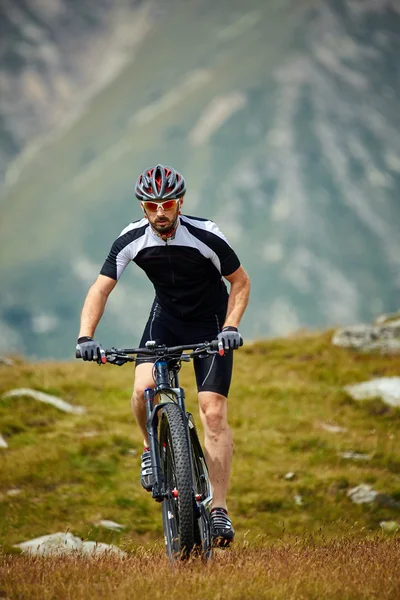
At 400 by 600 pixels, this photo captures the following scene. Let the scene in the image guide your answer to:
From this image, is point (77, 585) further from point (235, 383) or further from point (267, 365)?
point (267, 365)

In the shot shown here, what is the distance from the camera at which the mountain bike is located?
6.65m

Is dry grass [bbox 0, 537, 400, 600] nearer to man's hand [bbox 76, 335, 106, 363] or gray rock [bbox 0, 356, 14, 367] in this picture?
man's hand [bbox 76, 335, 106, 363]

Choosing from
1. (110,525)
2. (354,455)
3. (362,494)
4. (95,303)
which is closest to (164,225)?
(95,303)

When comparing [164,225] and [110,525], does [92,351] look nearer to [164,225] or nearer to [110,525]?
[164,225]

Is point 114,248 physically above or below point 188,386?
below

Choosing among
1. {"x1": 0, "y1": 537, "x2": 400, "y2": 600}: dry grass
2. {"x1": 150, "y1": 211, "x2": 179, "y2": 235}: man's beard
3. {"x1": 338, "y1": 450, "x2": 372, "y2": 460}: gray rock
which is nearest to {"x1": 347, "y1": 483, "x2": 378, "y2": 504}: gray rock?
{"x1": 338, "y1": 450, "x2": 372, "y2": 460}: gray rock

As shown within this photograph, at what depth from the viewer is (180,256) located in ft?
25.6

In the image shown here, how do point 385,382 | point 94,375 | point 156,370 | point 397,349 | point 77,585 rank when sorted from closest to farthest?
point 77,585
point 156,370
point 385,382
point 94,375
point 397,349

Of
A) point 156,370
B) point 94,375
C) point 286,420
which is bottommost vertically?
point 156,370

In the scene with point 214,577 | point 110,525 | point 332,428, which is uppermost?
point 332,428

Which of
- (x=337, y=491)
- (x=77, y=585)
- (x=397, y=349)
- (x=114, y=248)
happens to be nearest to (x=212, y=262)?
(x=114, y=248)

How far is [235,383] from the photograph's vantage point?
60.5 feet

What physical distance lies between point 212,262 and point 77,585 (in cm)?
313

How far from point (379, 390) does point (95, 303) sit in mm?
10984
